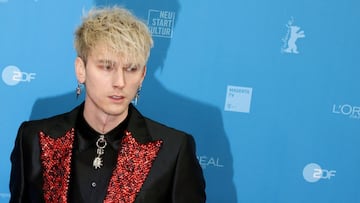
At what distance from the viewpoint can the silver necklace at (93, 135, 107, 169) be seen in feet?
5.27

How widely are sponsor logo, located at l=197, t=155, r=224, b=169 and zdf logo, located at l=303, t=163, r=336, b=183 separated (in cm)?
36

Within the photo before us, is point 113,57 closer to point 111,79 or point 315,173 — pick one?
point 111,79

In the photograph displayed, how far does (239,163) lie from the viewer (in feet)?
7.75

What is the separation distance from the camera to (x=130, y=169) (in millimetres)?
1605

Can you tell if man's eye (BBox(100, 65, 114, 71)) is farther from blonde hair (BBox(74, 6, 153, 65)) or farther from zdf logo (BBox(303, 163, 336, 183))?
zdf logo (BBox(303, 163, 336, 183))

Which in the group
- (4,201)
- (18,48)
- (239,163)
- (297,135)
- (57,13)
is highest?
(57,13)

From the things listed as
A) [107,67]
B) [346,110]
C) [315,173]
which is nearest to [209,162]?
[315,173]

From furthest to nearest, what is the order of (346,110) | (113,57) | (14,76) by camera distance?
(346,110) < (14,76) < (113,57)

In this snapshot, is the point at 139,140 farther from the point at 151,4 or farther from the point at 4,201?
the point at 4,201

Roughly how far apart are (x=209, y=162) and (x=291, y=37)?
2.04 feet

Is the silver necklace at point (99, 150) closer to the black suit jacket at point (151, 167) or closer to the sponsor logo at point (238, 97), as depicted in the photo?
the black suit jacket at point (151, 167)

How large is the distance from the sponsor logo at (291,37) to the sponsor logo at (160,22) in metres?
0.47

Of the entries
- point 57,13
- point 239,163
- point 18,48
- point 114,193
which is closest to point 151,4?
point 57,13

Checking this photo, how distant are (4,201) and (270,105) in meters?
1.17
